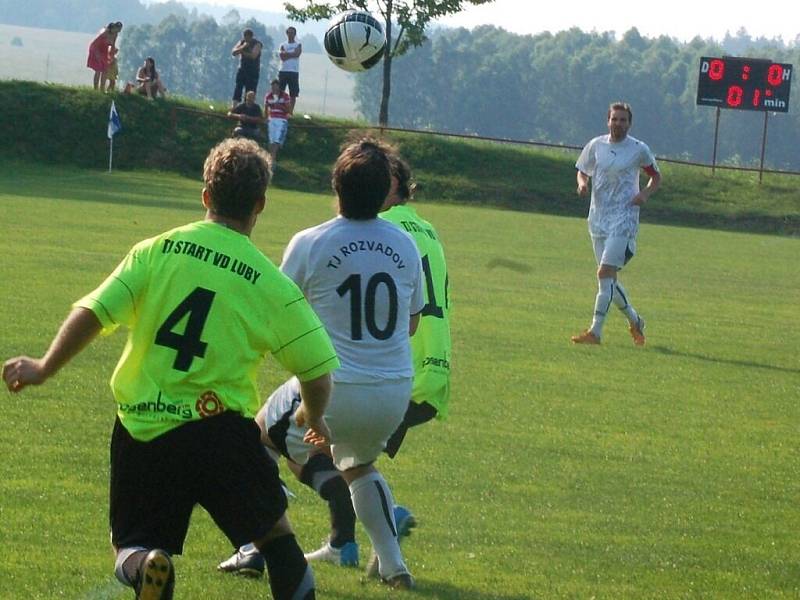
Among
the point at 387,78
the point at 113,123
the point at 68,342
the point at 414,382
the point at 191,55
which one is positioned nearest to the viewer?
the point at 68,342

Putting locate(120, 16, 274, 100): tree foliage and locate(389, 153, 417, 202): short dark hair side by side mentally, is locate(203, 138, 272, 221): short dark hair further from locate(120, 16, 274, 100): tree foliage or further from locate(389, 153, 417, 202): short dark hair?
→ locate(120, 16, 274, 100): tree foliage

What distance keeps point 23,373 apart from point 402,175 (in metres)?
2.17

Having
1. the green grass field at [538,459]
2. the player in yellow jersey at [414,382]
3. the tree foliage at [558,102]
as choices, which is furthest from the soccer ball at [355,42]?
the tree foliage at [558,102]

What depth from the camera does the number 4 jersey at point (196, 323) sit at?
14.7 feet

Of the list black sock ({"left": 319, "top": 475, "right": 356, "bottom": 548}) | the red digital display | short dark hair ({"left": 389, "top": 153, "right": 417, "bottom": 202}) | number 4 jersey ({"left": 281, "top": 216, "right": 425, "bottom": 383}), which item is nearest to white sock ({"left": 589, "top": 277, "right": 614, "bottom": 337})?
short dark hair ({"left": 389, "top": 153, "right": 417, "bottom": 202})

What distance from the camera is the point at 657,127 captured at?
114 metres

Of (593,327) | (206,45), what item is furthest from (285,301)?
(206,45)

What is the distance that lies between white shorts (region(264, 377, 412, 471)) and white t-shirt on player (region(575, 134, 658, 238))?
341 inches

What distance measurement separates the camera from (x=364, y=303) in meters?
5.52

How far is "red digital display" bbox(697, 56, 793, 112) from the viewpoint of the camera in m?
39.3

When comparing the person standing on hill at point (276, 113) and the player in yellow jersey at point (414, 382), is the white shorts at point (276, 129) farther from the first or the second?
the player in yellow jersey at point (414, 382)

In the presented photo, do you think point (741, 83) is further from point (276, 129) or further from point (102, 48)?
point (102, 48)

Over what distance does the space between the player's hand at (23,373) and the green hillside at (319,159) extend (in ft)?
105

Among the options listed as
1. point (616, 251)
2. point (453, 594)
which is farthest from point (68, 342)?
point (616, 251)
